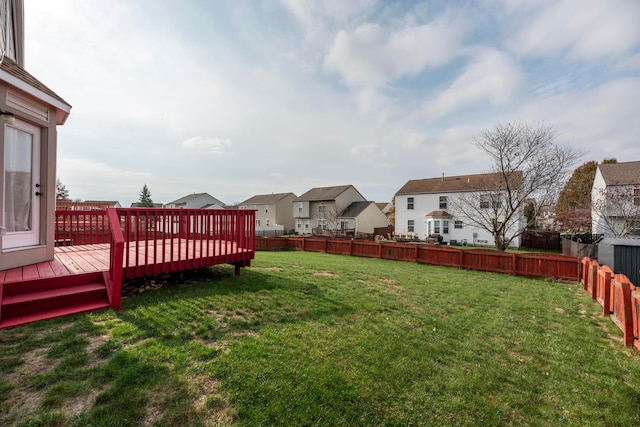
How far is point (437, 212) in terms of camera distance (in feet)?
85.7

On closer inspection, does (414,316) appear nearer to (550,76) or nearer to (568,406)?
(568,406)

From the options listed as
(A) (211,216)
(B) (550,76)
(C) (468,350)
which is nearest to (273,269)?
(A) (211,216)

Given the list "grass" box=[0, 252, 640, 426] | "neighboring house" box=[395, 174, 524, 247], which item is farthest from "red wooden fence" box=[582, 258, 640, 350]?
"neighboring house" box=[395, 174, 524, 247]

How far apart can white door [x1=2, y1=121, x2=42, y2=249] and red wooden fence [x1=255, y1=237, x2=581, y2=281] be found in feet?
42.5

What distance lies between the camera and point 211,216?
6246 millimetres

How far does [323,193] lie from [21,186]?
32459mm

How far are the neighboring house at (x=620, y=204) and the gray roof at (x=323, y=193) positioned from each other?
23.6 meters

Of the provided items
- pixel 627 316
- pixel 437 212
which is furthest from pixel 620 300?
pixel 437 212

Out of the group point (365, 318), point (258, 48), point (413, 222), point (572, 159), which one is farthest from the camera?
point (413, 222)

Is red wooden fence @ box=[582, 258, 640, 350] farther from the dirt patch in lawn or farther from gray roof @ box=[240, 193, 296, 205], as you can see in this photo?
gray roof @ box=[240, 193, 296, 205]

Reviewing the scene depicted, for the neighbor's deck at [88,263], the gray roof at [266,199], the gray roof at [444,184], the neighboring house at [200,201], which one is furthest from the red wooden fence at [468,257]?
the neighboring house at [200,201]

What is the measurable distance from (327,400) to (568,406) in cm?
245

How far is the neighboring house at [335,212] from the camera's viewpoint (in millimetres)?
32500

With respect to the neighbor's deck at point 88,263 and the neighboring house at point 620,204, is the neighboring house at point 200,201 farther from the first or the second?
the neighboring house at point 620,204
